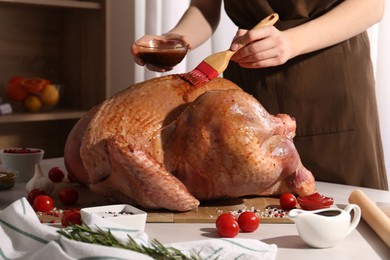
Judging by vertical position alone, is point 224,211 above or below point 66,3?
below

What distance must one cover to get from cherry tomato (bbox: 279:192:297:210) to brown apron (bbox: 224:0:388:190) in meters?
0.51

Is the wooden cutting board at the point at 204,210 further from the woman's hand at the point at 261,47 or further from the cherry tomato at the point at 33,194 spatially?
the woman's hand at the point at 261,47

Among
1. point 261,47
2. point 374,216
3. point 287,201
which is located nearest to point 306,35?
point 261,47

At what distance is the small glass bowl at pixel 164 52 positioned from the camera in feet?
5.60

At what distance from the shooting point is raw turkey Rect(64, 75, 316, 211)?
149 cm

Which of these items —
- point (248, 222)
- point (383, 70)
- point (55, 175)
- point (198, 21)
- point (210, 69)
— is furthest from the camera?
point (383, 70)

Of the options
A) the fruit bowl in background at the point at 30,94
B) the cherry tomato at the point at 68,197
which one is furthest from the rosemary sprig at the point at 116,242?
the fruit bowl in background at the point at 30,94

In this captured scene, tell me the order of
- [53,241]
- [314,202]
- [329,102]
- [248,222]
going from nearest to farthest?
[53,241] < [248,222] < [314,202] < [329,102]

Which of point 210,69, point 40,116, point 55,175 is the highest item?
point 210,69

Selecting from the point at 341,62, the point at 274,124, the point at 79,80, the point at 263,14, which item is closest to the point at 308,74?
the point at 341,62

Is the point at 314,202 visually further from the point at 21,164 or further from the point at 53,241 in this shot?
the point at 21,164

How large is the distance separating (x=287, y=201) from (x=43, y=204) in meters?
0.53

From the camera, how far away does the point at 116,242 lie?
43.2 inches

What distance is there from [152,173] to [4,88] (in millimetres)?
2249
